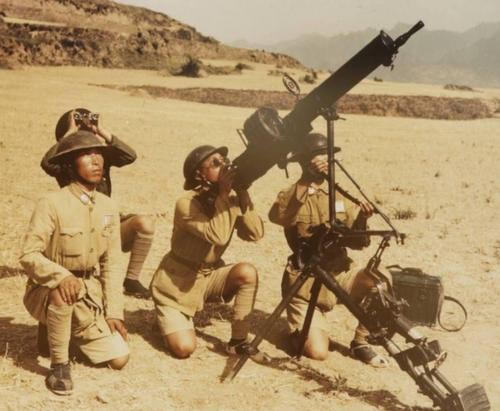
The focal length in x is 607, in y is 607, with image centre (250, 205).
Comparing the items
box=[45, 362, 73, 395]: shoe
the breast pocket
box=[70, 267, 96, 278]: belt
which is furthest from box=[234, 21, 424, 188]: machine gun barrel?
box=[45, 362, 73, 395]: shoe

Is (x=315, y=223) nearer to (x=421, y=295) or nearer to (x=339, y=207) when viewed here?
(x=339, y=207)

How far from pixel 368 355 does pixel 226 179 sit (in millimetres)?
1984

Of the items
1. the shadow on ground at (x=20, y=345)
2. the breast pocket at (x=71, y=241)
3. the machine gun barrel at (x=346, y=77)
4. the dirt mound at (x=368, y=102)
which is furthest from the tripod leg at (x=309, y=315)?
the dirt mound at (x=368, y=102)

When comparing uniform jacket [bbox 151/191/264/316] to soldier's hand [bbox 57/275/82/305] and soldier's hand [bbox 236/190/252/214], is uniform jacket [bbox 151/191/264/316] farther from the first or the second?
soldier's hand [bbox 57/275/82/305]

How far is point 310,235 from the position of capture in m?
5.48

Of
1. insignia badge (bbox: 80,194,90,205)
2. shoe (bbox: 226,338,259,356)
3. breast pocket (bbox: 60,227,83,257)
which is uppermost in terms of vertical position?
insignia badge (bbox: 80,194,90,205)

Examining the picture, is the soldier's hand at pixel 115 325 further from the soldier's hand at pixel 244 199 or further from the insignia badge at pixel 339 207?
the insignia badge at pixel 339 207

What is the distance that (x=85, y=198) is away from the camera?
4688mm

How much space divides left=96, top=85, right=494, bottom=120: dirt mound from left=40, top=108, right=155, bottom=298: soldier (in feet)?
69.2

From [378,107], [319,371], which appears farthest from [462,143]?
[319,371]

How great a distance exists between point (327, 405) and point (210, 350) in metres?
1.34

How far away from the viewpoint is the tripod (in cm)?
401

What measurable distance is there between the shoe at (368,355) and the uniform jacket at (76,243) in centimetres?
206

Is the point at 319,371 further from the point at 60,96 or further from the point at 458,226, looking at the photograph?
the point at 60,96
